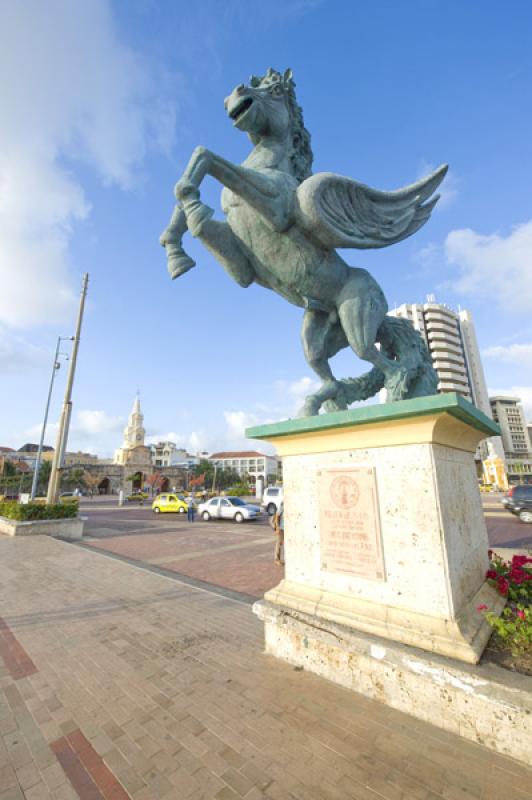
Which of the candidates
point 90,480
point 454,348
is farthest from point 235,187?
point 454,348

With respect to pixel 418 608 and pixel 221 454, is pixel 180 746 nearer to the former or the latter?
pixel 418 608

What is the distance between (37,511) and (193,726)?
12.1 m

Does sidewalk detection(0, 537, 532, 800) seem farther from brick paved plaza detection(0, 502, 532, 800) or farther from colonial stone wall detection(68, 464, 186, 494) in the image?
colonial stone wall detection(68, 464, 186, 494)

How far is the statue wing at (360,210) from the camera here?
298 cm

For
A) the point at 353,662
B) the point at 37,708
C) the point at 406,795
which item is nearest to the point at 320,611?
the point at 353,662

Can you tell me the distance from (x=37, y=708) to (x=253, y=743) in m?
1.62

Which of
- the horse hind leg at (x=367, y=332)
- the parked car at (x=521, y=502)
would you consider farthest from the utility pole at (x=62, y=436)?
the parked car at (x=521, y=502)

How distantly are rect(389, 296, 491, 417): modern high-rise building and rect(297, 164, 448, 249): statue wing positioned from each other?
200 feet

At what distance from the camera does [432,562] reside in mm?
2291

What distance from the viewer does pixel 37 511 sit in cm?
1185

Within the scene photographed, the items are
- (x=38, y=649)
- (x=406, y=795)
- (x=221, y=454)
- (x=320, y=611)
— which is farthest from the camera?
(x=221, y=454)

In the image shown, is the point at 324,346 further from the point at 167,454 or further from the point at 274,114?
the point at 167,454

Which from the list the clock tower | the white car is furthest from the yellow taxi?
the clock tower

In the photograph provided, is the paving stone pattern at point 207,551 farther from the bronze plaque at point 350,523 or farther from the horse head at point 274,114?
the horse head at point 274,114
